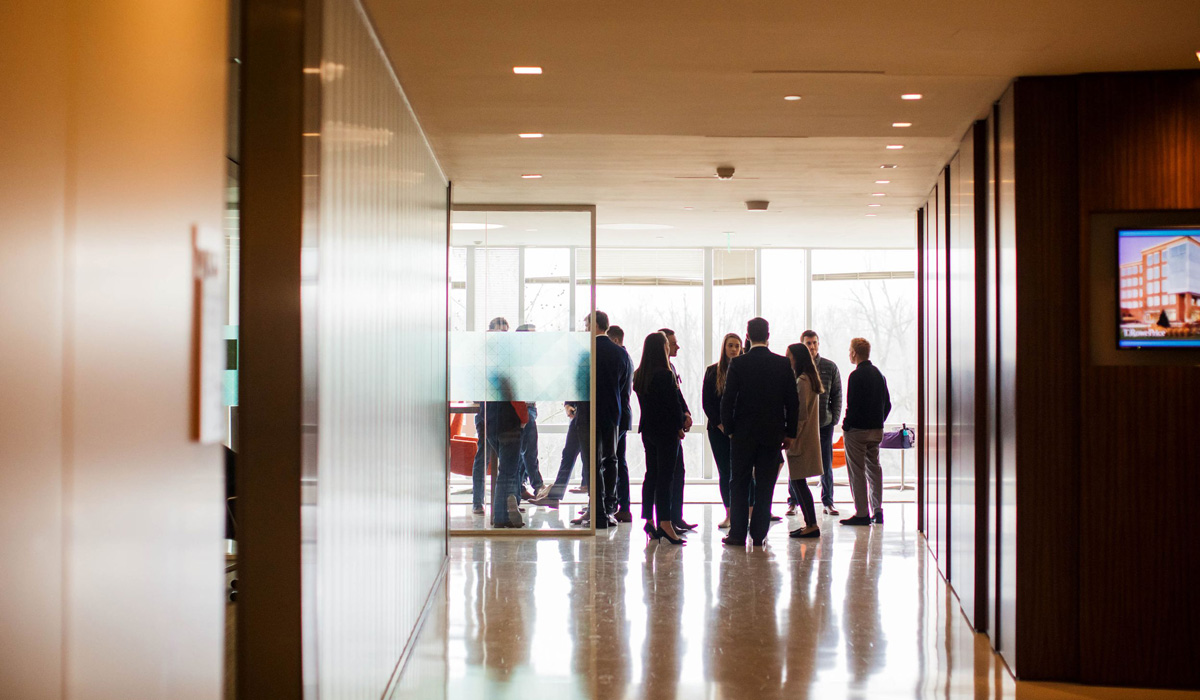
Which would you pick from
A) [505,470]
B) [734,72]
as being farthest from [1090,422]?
[505,470]

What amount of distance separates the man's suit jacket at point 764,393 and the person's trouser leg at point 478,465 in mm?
1955

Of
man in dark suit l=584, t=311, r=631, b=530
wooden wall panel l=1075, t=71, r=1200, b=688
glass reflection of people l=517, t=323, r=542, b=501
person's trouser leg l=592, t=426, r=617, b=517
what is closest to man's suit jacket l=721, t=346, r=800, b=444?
man in dark suit l=584, t=311, r=631, b=530

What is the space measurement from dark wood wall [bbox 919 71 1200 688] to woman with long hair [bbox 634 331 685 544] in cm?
321

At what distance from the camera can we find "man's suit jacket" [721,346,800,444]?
278 inches

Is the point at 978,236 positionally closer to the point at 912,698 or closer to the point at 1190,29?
the point at 1190,29

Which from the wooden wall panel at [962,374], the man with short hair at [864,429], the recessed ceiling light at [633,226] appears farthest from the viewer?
the recessed ceiling light at [633,226]

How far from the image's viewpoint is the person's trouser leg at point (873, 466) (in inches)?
321

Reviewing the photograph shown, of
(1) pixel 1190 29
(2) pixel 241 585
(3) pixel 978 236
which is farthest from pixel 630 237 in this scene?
(2) pixel 241 585

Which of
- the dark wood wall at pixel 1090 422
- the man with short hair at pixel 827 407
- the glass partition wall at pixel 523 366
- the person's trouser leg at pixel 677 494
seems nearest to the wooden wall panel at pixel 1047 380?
the dark wood wall at pixel 1090 422

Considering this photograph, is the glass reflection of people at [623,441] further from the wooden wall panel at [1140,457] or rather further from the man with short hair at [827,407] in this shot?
the wooden wall panel at [1140,457]

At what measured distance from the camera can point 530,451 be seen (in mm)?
7520

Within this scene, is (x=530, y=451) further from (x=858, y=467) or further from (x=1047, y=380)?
(x=1047, y=380)

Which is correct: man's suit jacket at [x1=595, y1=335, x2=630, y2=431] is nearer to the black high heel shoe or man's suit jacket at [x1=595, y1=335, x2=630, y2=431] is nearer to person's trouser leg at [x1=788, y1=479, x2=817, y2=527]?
the black high heel shoe

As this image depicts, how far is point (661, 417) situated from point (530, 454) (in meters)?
1.09
